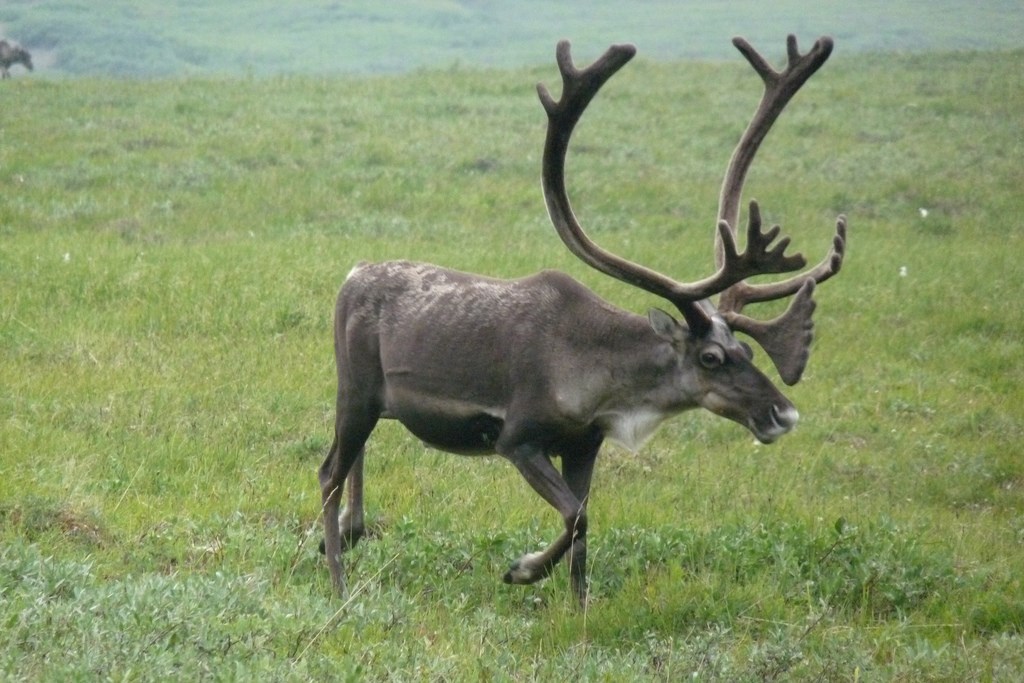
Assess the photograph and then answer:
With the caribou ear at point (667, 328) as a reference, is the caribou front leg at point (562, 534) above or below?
below

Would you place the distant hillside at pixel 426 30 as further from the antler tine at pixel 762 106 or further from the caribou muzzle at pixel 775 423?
the caribou muzzle at pixel 775 423

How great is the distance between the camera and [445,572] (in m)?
7.63

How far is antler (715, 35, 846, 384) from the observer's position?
7.26 m

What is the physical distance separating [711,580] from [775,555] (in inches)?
20.8

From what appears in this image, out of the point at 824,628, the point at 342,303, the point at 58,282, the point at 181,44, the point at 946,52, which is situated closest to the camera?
the point at 824,628

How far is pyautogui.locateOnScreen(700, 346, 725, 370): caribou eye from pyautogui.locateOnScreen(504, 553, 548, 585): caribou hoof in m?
1.22

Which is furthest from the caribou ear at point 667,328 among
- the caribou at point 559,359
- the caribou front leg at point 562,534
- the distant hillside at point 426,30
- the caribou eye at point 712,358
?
the distant hillside at point 426,30

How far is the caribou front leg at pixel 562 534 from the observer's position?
7188mm

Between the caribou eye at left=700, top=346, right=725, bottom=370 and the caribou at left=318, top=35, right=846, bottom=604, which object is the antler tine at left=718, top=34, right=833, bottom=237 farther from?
the caribou eye at left=700, top=346, right=725, bottom=370

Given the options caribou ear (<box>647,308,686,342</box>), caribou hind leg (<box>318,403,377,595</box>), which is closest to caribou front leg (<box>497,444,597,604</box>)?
caribou ear (<box>647,308,686,342</box>)

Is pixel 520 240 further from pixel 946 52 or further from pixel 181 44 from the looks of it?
pixel 181 44

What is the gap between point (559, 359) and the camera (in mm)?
7445

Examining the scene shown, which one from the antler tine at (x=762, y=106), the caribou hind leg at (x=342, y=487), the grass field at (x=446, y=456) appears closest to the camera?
the grass field at (x=446, y=456)

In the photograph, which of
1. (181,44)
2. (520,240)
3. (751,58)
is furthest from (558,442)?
(181,44)
